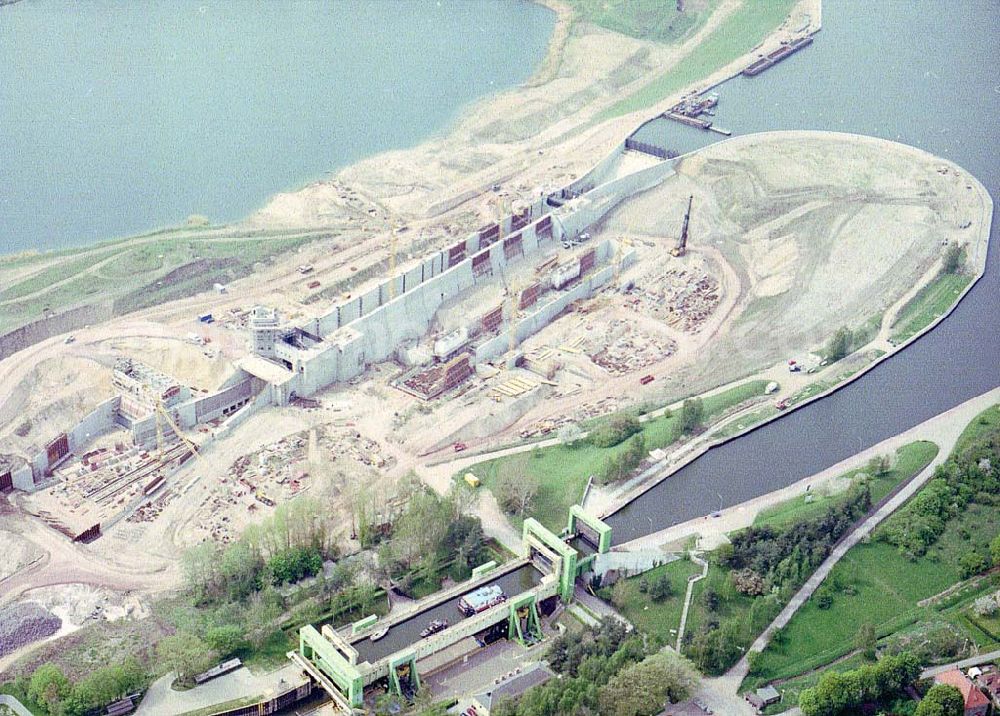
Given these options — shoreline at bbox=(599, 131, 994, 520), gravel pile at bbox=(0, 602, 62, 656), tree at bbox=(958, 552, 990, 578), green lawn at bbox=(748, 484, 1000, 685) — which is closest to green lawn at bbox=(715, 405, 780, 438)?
shoreline at bbox=(599, 131, 994, 520)

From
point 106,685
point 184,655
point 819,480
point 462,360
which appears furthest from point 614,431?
point 106,685

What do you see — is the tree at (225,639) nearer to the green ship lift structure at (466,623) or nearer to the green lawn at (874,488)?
the green ship lift structure at (466,623)

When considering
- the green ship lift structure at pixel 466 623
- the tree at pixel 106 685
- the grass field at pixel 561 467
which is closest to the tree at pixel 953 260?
the grass field at pixel 561 467

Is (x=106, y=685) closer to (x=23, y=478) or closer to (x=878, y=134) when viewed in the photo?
Answer: (x=23, y=478)

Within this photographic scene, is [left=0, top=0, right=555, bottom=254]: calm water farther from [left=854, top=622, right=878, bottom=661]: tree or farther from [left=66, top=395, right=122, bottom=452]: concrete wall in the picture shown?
[left=854, top=622, right=878, bottom=661]: tree

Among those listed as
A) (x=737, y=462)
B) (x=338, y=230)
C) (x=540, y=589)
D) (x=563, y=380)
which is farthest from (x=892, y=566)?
(x=338, y=230)

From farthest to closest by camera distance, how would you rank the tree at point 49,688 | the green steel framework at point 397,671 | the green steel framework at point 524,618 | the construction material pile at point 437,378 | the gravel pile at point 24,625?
the construction material pile at point 437,378 < the green steel framework at point 524,618 < the gravel pile at point 24,625 < the green steel framework at point 397,671 < the tree at point 49,688
